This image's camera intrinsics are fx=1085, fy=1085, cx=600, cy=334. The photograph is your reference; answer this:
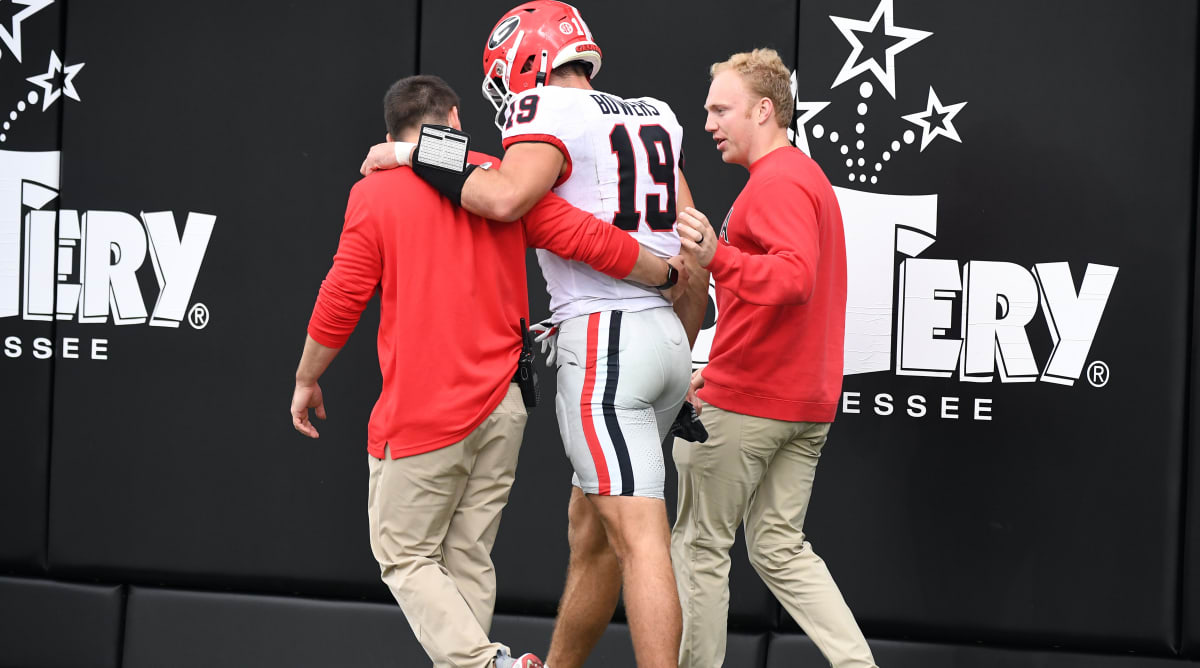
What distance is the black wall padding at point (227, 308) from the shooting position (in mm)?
3465

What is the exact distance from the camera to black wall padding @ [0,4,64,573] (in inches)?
140

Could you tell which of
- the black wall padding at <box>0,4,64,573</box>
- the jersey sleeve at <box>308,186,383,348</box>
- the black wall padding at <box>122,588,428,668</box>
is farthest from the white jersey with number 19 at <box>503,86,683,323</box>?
the black wall padding at <box>0,4,64,573</box>

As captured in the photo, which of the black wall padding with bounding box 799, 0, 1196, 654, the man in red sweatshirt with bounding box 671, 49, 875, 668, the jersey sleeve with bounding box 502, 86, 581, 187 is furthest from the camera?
the black wall padding with bounding box 799, 0, 1196, 654

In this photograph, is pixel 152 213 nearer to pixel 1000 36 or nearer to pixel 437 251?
pixel 437 251

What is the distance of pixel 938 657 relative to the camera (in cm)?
325

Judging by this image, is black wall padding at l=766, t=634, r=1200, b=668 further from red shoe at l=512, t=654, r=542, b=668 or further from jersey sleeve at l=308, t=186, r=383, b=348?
jersey sleeve at l=308, t=186, r=383, b=348

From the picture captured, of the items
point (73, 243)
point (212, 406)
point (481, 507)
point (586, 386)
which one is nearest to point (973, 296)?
point (586, 386)

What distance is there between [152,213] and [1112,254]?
2.97 metres

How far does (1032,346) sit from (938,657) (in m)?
0.97

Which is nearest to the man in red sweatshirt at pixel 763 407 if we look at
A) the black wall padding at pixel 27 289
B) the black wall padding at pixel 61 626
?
the black wall padding at pixel 61 626

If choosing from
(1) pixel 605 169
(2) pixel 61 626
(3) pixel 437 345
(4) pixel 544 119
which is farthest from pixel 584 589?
(2) pixel 61 626

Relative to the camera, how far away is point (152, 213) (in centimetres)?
351

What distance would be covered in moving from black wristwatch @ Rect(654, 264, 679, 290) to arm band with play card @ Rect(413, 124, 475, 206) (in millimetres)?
499

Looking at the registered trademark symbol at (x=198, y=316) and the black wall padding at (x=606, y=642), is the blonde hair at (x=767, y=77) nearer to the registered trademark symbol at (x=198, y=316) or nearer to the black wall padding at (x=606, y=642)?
the black wall padding at (x=606, y=642)
